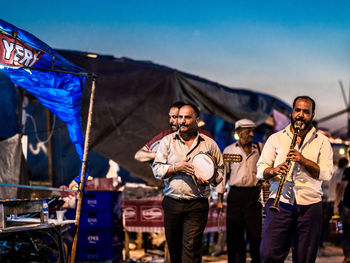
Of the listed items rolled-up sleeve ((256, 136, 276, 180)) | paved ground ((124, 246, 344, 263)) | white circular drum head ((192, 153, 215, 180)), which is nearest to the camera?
rolled-up sleeve ((256, 136, 276, 180))

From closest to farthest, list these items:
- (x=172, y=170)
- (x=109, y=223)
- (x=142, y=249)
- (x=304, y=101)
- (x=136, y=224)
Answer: (x=304, y=101)
(x=172, y=170)
(x=109, y=223)
(x=136, y=224)
(x=142, y=249)

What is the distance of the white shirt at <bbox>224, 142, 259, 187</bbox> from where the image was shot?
7.52 m

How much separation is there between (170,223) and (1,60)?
2872 mm

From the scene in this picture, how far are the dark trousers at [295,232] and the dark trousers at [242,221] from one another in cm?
235

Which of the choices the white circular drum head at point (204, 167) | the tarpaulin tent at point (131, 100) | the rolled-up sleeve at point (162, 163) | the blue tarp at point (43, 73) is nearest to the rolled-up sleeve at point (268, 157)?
the white circular drum head at point (204, 167)

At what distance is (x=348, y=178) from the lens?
8.74m

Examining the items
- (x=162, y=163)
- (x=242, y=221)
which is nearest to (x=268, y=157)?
(x=162, y=163)

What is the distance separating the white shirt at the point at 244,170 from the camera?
7522mm

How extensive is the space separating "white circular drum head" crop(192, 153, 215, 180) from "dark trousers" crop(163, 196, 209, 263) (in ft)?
1.16

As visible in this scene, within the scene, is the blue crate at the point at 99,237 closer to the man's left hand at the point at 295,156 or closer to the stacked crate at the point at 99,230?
the stacked crate at the point at 99,230

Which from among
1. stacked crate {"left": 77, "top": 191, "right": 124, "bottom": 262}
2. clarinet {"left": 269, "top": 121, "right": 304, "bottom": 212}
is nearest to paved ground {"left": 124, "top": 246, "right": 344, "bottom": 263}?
stacked crate {"left": 77, "top": 191, "right": 124, "bottom": 262}

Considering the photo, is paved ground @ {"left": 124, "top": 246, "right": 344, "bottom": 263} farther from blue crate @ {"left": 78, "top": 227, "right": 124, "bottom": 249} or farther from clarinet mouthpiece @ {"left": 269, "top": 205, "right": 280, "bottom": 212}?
clarinet mouthpiece @ {"left": 269, "top": 205, "right": 280, "bottom": 212}

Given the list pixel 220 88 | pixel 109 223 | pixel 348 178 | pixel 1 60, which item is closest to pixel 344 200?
pixel 348 178

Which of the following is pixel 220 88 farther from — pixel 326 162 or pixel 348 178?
pixel 326 162
